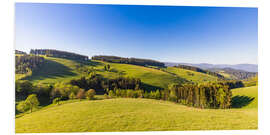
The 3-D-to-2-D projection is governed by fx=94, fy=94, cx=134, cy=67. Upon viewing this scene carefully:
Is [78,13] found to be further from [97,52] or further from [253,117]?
[253,117]

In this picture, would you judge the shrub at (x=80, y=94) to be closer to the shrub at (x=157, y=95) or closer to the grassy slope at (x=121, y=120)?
the grassy slope at (x=121, y=120)

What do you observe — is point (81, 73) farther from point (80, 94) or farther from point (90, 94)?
point (90, 94)

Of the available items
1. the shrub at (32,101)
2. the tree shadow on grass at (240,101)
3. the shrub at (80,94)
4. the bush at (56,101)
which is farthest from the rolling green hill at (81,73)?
the tree shadow on grass at (240,101)

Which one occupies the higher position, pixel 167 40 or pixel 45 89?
pixel 167 40

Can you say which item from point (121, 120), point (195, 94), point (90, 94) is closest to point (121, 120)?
point (121, 120)
